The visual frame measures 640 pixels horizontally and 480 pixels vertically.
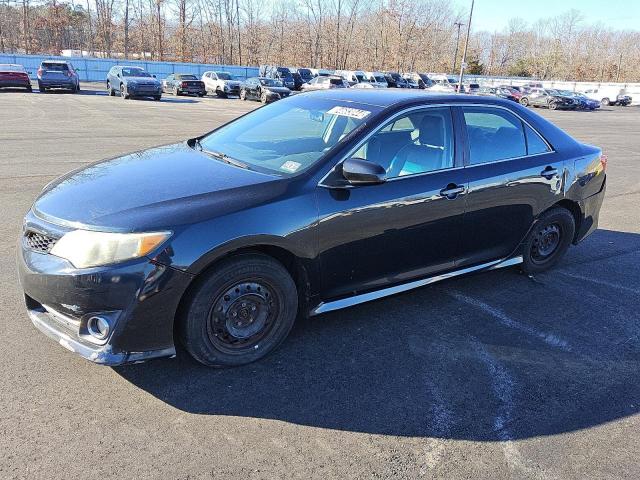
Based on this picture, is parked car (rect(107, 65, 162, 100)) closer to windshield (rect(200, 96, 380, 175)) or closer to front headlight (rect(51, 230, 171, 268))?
windshield (rect(200, 96, 380, 175))

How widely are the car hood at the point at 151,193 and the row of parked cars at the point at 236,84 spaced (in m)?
19.1

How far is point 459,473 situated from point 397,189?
1.91 m

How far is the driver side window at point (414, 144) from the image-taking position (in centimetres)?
382

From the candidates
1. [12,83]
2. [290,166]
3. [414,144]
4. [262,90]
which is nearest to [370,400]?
[290,166]

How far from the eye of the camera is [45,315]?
122 inches

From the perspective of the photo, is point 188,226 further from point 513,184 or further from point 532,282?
point 532,282

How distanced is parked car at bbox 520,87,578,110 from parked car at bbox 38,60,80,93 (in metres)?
31.1

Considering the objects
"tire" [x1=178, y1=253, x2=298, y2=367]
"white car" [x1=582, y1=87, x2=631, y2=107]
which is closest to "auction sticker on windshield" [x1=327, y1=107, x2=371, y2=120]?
"tire" [x1=178, y1=253, x2=298, y2=367]

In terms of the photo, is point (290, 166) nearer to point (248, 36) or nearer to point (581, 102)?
point (581, 102)

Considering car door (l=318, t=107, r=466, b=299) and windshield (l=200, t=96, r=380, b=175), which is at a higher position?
windshield (l=200, t=96, r=380, b=175)

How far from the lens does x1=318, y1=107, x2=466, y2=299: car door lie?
11.5ft

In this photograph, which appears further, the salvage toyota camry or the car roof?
the car roof

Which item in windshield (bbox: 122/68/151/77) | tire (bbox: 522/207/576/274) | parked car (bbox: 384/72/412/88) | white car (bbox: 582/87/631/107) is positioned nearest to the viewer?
tire (bbox: 522/207/576/274)

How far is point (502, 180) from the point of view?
4.36m
